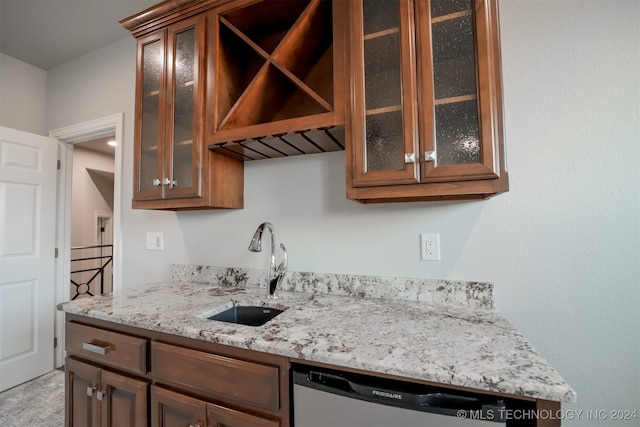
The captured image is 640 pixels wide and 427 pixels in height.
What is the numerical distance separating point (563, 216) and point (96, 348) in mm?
2008

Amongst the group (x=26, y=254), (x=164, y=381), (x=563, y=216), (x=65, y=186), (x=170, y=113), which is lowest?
(x=164, y=381)

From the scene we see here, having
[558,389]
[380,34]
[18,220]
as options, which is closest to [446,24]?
[380,34]

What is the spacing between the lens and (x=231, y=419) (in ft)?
3.05

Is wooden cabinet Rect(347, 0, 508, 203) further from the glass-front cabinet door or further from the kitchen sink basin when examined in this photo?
the glass-front cabinet door

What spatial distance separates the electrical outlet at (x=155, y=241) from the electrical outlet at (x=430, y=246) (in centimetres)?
172

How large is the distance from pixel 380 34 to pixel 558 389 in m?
1.26

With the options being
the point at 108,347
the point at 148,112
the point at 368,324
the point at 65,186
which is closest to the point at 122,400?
the point at 108,347

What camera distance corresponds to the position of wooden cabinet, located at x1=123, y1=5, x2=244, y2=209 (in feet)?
4.80

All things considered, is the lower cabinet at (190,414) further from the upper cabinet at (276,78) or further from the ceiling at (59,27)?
the ceiling at (59,27)

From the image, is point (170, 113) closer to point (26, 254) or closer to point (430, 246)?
point (430, 246)

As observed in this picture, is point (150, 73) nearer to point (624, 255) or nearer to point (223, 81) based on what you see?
point (223, 81)

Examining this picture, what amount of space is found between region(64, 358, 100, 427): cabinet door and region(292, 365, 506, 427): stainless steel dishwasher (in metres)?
0.96

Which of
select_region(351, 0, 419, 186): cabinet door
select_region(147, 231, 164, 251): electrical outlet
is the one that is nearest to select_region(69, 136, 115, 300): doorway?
select_region(147, 231, 164, 251): electrical outlet

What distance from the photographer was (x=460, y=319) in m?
1.08
